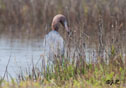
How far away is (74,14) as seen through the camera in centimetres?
1553

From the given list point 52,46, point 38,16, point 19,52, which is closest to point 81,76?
point 52,46

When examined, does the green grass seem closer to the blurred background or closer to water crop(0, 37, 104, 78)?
water crop(0, 37, 104, 78)

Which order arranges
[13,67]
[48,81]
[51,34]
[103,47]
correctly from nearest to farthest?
[48,81]
[103,47]
[51,34]
[13,67]

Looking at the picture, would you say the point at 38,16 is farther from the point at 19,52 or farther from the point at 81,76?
the point at 81,76

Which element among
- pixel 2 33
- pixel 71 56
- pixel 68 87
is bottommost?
pixel 68 87

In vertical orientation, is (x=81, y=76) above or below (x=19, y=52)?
below

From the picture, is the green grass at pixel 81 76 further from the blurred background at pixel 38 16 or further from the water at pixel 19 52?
the blurred background at pixel 38 16

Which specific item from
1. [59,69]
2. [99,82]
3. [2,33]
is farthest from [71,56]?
[2,33]

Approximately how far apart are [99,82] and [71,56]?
908 mm

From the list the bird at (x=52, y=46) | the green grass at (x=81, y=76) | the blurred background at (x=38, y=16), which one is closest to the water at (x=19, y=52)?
the blurred background at (x=38, y=16)

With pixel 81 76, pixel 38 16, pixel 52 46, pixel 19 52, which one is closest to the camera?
pixel 81 76

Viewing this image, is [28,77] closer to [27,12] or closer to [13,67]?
[13,67]

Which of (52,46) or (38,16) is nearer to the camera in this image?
(52,46)

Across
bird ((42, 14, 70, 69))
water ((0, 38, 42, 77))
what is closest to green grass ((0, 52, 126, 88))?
bird ((42, 14, 70, 69))
